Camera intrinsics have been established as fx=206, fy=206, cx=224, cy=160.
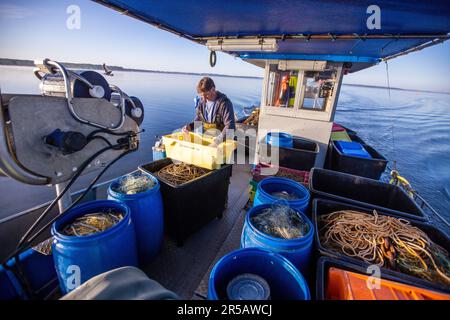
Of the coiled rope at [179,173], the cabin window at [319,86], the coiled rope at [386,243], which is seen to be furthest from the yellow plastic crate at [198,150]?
the cabin window at [319,86]

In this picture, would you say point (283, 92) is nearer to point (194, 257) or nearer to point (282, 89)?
point (282, 89)

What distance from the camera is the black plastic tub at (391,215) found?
1231 mm

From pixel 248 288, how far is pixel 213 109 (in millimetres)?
2594

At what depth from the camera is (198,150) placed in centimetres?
256

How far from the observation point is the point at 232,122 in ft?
10.2

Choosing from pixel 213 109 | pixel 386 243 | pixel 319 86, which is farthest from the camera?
pixel 319 86

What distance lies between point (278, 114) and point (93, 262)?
473 cm

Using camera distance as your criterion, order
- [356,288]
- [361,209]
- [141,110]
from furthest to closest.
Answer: [361,209]
[141,110]
[356,288]

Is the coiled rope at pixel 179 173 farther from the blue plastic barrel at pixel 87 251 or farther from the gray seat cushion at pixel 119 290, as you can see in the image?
the gray seat cushion at pixel 119 290

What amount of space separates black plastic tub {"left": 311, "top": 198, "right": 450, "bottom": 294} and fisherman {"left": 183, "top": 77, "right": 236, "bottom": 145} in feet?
5.33

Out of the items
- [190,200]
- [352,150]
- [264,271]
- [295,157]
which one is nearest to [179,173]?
[190,200]
